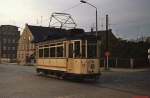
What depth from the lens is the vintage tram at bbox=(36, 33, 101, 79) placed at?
880 inches

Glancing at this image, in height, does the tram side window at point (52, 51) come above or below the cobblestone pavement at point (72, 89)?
above

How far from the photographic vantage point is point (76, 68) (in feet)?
74.2

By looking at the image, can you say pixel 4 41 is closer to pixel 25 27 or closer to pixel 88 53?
pixel 25 27

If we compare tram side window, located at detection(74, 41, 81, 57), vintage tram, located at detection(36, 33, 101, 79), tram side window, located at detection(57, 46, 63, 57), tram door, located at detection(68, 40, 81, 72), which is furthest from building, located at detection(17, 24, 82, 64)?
tram side window, located at detection(74, 41, 81, 57)

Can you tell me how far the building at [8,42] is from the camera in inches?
4532

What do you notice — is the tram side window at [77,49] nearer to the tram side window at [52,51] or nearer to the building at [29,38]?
the tram side window at [52,51]

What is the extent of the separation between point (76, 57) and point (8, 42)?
97703 mm

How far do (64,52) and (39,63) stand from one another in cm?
672

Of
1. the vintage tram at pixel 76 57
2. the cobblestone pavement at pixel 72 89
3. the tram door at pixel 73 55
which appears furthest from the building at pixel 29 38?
the cobblestone pavement at pixel 72 89

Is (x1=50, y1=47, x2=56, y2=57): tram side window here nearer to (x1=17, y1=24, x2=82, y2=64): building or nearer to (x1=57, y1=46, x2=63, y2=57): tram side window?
(x1=57, y1=46, x2=63, y2=57): tram side window

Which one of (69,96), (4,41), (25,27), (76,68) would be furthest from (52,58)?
(4,41)

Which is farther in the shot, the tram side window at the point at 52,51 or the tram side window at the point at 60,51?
the tram side window at the point at 52,51

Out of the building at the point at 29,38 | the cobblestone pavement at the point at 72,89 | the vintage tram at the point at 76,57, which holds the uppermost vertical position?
the building at the point at 29,38

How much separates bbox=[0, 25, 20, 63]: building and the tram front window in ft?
310
